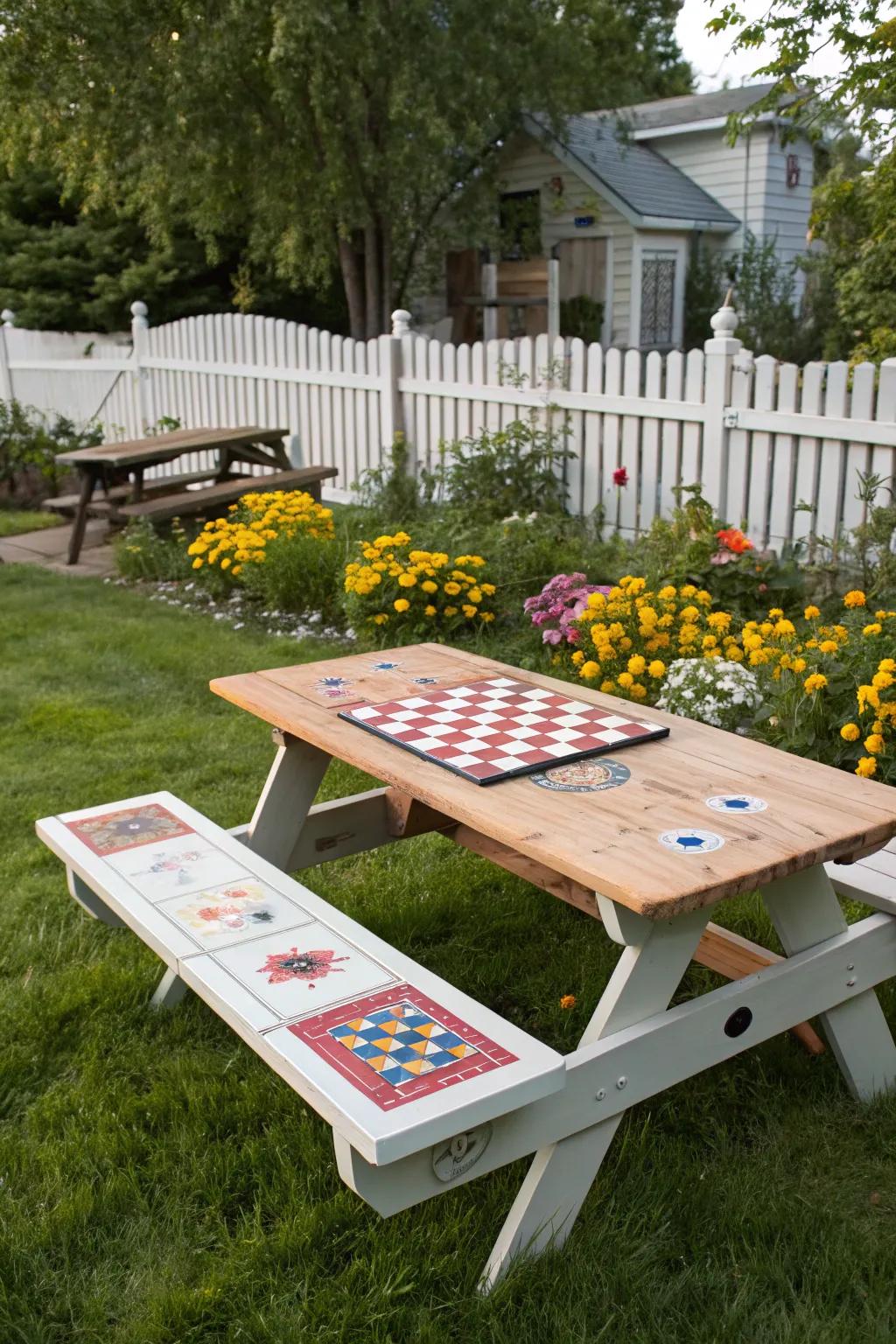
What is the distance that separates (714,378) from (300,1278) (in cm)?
524

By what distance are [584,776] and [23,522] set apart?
9302 millimetres

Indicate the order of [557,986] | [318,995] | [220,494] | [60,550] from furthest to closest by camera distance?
[60,550] < [220,494] < [557,986] < [318,995]

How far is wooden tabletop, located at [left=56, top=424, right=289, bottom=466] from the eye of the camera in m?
8.41

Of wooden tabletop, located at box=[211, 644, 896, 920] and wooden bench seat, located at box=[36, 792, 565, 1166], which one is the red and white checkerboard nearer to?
wooden tabletop, located at box=[211, 644, 896, 920]

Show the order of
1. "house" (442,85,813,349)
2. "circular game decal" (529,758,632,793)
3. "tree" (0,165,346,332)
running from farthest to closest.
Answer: "house" (442,85,813,349), "tree" (0,165,346,332), "circular game decal" (529,758,632,793)

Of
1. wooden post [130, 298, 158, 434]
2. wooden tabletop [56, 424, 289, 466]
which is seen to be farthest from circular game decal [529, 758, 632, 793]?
wooden post [130, 298, 158, 434]

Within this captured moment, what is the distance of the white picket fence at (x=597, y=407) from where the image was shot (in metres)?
5.92

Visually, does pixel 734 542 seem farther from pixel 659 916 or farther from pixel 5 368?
pixel 5 368

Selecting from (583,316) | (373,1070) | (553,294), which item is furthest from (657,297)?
(373,1070)

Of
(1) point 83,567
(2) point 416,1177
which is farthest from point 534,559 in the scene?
(2) point 416,1177

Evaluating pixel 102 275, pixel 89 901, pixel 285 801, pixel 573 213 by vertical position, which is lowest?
pixel 89 901

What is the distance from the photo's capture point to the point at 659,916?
1.94 m

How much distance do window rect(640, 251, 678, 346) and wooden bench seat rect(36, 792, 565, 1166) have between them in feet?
48.9

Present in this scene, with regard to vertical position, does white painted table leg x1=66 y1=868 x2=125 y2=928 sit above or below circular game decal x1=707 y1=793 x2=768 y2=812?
below
